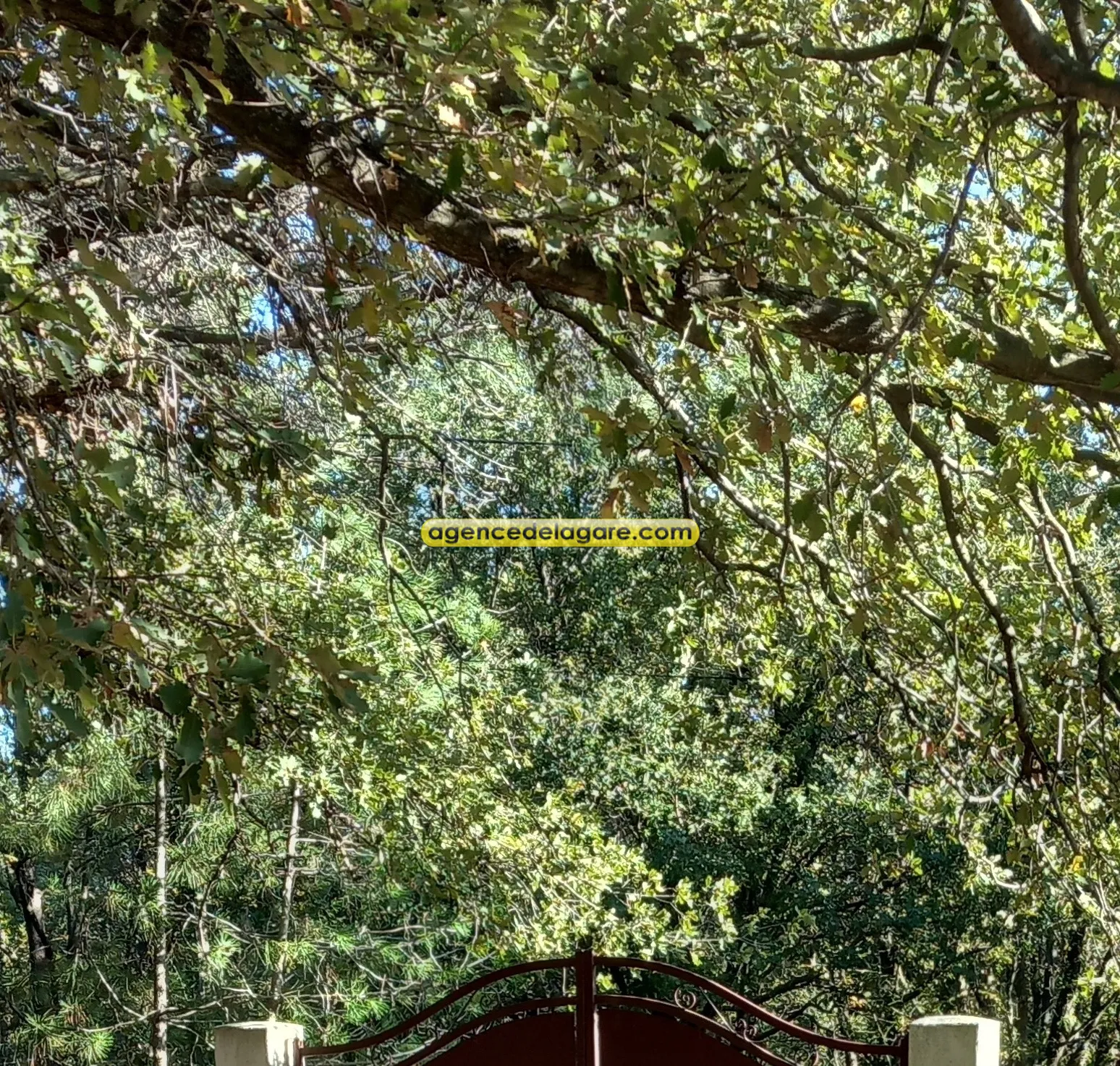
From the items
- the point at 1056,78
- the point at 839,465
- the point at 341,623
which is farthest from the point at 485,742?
the point at 1056,78

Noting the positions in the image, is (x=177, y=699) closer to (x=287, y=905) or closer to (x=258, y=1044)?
(x=258, y=1044)

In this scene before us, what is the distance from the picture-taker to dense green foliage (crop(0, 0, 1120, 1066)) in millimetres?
2383

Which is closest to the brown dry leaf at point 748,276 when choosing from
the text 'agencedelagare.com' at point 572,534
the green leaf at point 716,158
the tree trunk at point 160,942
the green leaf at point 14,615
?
the green leaf at point 716,158

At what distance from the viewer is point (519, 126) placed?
276 centimetres

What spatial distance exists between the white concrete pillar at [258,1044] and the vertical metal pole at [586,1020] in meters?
0.83

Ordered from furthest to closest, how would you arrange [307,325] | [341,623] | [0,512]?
[341,623]
[307,325]
[0,512]

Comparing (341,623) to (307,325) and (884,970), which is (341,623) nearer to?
(307,325)

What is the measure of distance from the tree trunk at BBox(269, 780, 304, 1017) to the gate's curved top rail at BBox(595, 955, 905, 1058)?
3.64 meters

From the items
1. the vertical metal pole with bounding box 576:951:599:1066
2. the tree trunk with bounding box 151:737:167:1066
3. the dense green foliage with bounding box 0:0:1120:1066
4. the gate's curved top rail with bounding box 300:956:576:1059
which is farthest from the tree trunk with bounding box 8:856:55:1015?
the vertical metal pole with bounding box 576:951:599:1066

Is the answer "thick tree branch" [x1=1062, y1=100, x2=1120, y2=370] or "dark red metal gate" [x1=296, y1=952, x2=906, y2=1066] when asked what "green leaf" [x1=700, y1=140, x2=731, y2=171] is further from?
"dark red metal gate" [x1=296, y1=952, x2=906, y2=1066]

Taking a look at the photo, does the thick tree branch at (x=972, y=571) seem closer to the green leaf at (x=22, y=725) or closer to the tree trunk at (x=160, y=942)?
the green leaf at (x=22, y=725)

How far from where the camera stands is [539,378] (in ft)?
12.1

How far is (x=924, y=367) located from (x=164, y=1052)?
6.65 m

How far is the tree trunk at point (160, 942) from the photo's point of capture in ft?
26.4
